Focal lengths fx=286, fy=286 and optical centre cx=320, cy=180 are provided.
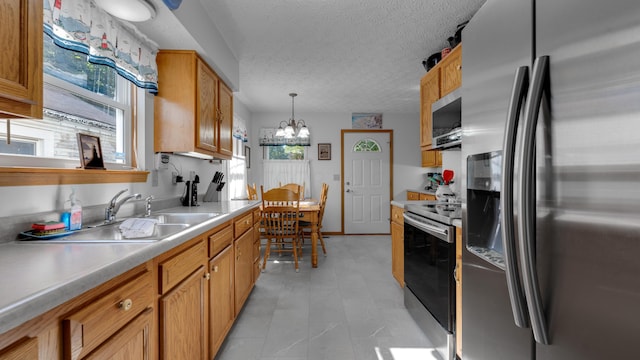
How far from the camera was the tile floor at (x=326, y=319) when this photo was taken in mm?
1841

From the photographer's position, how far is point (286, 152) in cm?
556

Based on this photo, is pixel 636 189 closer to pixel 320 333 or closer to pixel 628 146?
pixel 628 146

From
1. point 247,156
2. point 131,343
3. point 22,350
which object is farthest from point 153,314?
point 247,156

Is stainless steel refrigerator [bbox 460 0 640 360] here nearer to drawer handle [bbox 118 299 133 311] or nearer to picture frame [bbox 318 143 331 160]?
drawer handle [bbox 118 299 133 311]

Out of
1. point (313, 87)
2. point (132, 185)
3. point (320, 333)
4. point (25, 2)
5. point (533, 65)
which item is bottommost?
point (320, 333)

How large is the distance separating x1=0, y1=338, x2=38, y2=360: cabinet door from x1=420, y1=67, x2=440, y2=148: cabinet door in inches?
103

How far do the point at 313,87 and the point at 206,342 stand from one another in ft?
11.0

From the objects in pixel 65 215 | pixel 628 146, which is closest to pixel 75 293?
pixel 65 215

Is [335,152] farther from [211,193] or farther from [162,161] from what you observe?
[162,161]

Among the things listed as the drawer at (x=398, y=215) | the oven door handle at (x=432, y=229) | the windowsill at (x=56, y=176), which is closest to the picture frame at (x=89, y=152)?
the windowsill at (x=56, y=176)

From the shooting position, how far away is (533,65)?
708mm

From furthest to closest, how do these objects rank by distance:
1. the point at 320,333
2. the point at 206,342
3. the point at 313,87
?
the point at 313,87
the point at 320,333
the point at 206,342

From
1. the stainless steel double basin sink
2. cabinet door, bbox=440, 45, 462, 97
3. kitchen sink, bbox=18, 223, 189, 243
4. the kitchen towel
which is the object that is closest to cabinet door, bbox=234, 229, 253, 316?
the stainless steel double basin sink

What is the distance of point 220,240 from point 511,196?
1538 mm
